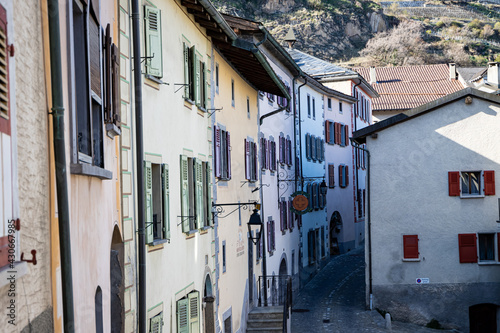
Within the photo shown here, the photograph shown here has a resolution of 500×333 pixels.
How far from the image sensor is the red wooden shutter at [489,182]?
1110 inches

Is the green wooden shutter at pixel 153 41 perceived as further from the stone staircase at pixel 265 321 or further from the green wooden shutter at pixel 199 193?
the stone staircase at pixel 265 321

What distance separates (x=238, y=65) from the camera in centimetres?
2117

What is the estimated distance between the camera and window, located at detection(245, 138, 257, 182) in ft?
76.9

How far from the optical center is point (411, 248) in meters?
28.6

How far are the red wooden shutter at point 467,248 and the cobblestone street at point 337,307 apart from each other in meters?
2.93

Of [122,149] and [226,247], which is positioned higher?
[122,149]

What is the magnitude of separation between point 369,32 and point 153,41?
97542 millimetres

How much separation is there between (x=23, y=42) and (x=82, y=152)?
7.05 feet

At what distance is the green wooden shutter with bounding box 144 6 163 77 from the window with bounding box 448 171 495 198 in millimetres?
18640

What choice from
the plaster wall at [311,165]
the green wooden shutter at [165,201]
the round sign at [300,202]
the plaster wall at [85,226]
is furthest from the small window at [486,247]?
the plaster wall at [85,226]

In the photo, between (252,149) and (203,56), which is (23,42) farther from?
(252,149)

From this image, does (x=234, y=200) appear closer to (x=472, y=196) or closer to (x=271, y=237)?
(x=271, y=237)

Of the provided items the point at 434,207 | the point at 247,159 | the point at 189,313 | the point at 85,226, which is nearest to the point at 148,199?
the point at 189,313

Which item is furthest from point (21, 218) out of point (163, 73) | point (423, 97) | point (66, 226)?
point (423, 97)
